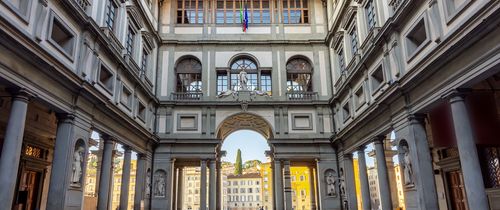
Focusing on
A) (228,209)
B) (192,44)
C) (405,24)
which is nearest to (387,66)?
(405,24)

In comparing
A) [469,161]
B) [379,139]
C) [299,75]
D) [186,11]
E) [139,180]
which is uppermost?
[186,11]

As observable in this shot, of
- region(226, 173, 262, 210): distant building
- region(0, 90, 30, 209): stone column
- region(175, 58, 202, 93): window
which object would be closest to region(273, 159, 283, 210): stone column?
region(175, 58, 202, 93): window

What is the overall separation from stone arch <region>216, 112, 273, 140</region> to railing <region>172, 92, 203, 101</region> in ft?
8.27

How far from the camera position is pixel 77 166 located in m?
13.6

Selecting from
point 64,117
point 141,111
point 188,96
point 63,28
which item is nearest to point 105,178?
point 64,117

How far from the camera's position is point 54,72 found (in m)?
11.5

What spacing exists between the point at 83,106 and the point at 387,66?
1239cm

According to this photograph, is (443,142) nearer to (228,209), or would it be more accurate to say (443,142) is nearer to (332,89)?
(332,89)

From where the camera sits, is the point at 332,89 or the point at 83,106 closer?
the point at 83,106

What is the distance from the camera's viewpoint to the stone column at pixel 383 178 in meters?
16.0

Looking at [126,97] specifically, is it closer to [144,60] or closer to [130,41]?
[130,41]

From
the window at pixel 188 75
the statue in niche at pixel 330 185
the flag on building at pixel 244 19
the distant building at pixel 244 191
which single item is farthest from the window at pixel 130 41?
the distant building at pixel 244 191

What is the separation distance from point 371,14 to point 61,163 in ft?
49.6

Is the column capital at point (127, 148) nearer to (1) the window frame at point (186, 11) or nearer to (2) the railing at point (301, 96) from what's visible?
(2) the railing at point (301, 96)
